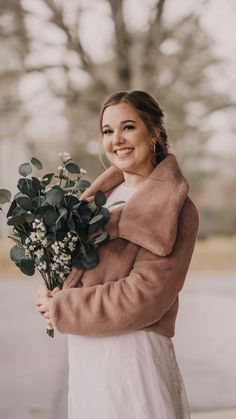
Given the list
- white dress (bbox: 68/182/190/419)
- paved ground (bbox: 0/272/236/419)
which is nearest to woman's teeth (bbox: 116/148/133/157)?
white dress (bbox: 68/182/190/419)

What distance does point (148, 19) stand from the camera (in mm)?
4598

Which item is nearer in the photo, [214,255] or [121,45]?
[121,45]

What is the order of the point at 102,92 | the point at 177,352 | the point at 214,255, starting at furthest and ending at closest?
the point at 214,255 < the point at 102,92 < the point at 177,352

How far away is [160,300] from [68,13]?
10.4 feet

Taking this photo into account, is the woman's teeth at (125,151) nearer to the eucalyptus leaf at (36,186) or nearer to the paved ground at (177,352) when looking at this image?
the eucalyptus leaf at (36,186)

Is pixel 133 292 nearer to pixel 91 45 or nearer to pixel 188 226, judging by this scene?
pixel 188 226

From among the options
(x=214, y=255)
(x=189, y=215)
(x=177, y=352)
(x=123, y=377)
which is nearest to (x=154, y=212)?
(x=189, y=215)

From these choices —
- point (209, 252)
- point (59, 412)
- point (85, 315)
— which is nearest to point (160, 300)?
point (85, 315)

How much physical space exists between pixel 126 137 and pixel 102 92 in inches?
118

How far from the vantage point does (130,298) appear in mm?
1703

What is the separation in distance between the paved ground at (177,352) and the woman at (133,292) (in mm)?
1708

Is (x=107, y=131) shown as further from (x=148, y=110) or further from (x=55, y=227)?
(x=55, y=227)

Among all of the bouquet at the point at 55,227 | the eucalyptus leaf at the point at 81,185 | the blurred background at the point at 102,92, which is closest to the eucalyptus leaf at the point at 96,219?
the bouquet at the point at 55,227

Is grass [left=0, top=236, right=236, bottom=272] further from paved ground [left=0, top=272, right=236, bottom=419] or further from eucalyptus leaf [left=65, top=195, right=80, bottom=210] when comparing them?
eucalyptus leaf [left=65, top=195, right=80, bottom=210]
